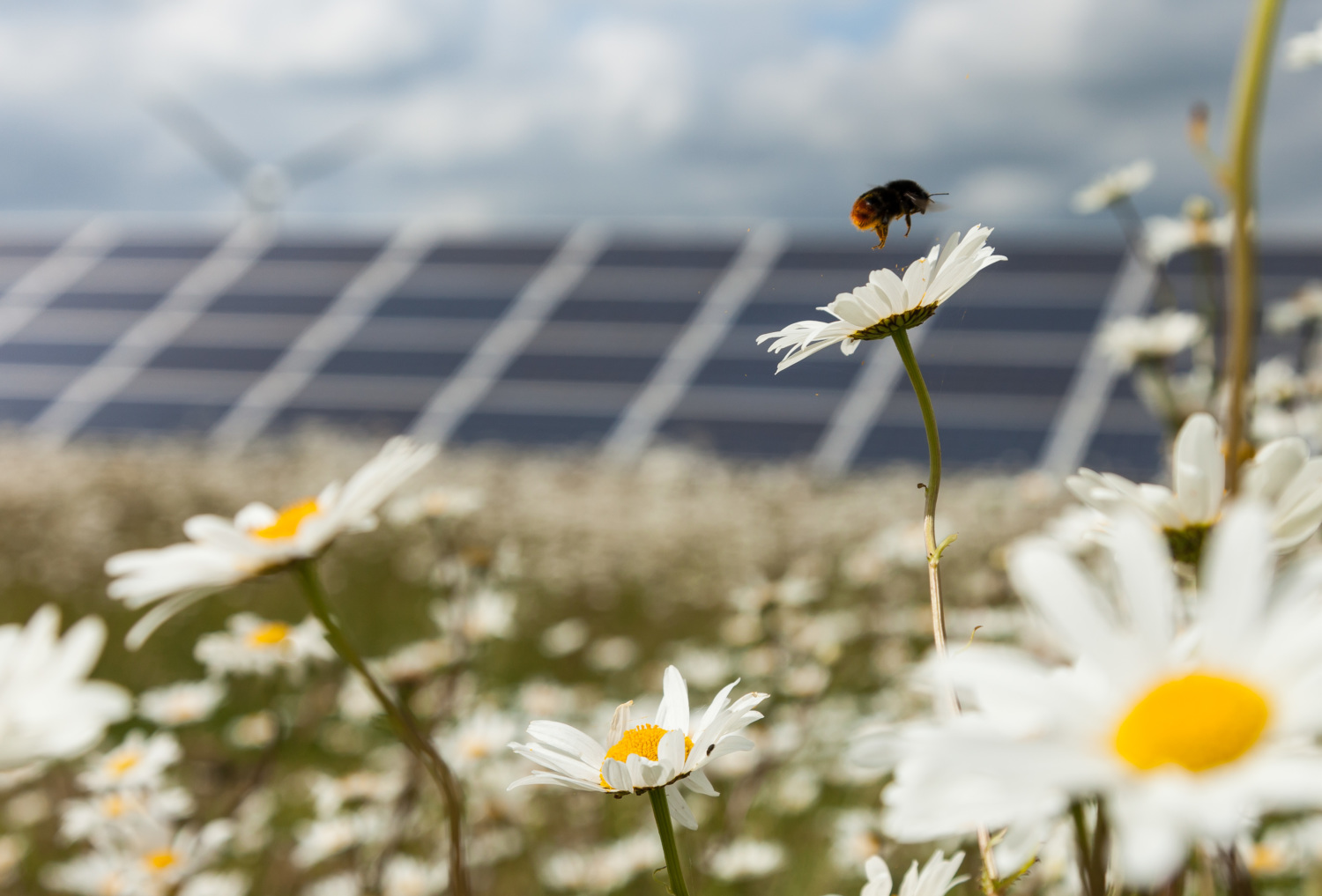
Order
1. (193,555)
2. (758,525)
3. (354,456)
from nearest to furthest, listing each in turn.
→ (193,555) < (758,525) < (354,456)

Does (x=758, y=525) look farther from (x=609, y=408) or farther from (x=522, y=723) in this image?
(x=522, y=723)

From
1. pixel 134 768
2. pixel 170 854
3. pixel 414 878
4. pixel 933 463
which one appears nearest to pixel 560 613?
pixel 414 878

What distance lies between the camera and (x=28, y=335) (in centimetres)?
1430

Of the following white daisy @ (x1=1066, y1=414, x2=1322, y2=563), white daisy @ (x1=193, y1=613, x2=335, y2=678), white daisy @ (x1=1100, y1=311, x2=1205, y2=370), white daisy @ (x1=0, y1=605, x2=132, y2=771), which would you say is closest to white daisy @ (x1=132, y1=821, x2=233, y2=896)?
white daisy @ (x1=193, y1=613, x2=335, y2=678)

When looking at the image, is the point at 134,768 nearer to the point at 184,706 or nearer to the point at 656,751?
the point at 184,706

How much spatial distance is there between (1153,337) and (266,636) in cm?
245

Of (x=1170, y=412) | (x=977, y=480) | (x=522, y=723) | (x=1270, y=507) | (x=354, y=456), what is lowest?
(x=977, y=480)

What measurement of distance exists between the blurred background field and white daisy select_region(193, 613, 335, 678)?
0.13 meters

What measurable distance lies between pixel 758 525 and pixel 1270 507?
8237 millimetres

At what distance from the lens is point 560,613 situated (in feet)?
25.5

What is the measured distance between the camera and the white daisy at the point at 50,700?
542mm

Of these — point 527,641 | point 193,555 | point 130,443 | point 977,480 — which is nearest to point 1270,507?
point 193,555

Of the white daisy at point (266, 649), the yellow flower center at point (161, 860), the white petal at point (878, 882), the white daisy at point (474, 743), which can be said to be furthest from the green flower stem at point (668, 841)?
the white daisy at point (474, 743)

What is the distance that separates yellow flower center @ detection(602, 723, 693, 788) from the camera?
89 cm
